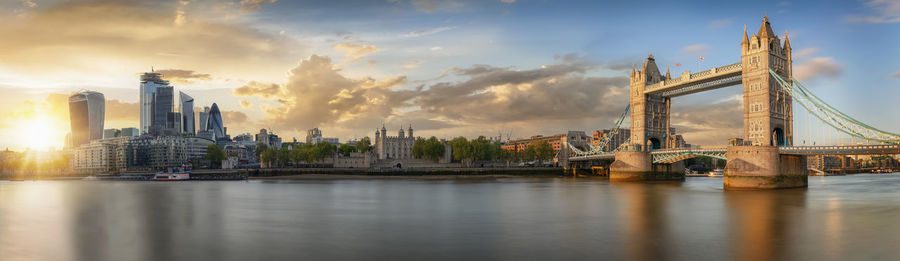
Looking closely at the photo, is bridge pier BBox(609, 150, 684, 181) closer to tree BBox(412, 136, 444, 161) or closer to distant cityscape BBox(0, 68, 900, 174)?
distant cityscape BBox(0, 68, 900, 174)

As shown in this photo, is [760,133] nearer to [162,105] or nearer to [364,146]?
[364,146]

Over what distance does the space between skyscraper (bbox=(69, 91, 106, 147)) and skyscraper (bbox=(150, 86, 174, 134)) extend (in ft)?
103

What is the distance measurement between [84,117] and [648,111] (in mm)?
142959

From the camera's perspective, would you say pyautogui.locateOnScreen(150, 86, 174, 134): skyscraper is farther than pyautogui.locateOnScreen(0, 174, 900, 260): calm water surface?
Yes

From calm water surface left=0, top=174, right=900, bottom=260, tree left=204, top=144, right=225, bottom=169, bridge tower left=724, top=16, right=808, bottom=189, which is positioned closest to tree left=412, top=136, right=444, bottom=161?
tree left=204, top=144, right=225, bottom=169

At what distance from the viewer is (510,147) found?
137125mm

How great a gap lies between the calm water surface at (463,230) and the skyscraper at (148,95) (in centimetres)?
16480

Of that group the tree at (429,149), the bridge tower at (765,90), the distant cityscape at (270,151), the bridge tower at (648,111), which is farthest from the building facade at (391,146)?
the bridge tower at (765,90)

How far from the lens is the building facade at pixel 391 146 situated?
104125 mm

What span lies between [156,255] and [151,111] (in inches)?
7292

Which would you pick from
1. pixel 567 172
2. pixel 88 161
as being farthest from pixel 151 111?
pixel 567 172

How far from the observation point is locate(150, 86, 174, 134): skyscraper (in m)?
177

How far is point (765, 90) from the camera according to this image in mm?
37594

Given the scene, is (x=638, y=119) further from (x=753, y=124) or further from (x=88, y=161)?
(x=88, y=161)
